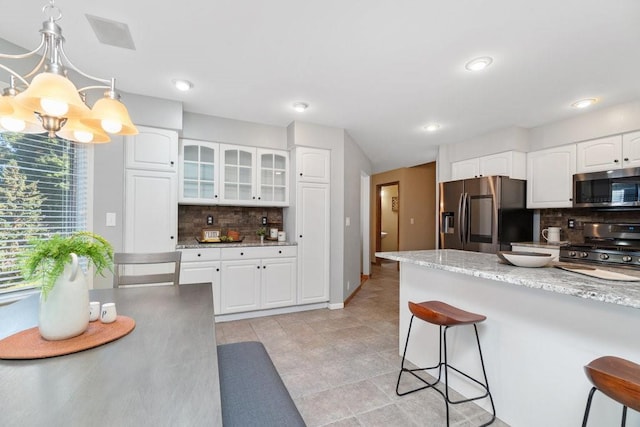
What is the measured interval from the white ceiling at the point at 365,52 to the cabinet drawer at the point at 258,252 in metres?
1.59

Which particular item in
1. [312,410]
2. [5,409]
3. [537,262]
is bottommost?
[312,410]

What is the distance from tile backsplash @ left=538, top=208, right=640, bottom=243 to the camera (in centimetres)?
321

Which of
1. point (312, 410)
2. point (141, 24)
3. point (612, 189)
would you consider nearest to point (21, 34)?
point (141, 24)

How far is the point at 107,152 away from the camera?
2.75 metres

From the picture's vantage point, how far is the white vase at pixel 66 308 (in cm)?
99

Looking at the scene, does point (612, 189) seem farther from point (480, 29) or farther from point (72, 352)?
point (72, 352)

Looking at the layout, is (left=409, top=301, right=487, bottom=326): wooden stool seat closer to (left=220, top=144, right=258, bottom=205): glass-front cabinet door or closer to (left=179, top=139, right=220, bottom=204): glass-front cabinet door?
(left=220, top=144, right=258, bottom=205): glass-front cabinet door

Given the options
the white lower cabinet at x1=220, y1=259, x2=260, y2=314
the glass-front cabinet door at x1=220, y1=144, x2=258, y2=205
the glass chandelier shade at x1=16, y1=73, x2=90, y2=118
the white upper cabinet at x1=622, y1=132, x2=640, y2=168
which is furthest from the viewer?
the glass-front cabinet door at x1=220, y1=144, x2=258, y2=205

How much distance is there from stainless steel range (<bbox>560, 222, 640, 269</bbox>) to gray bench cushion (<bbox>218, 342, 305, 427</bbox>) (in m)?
3.43

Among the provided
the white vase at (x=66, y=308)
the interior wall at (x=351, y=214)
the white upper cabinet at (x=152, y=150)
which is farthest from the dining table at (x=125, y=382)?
the interior wall at (x=351, y=214)

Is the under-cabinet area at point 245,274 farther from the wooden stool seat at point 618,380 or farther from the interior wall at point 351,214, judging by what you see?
the wooden stool seat at point 618,380

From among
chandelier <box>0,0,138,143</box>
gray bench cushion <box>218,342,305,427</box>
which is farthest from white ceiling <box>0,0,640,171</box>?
gray bench cushion <box>218,342,305,427</box>

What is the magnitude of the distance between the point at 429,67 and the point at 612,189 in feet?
8.19

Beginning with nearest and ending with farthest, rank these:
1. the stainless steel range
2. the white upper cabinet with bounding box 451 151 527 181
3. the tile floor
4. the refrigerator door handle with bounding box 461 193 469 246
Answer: the tile floor, the stainless steel range, the white upper cabinet with bounding box 451 151 527 181, the refrigerator door handle with bounding box 461 193 469 246
